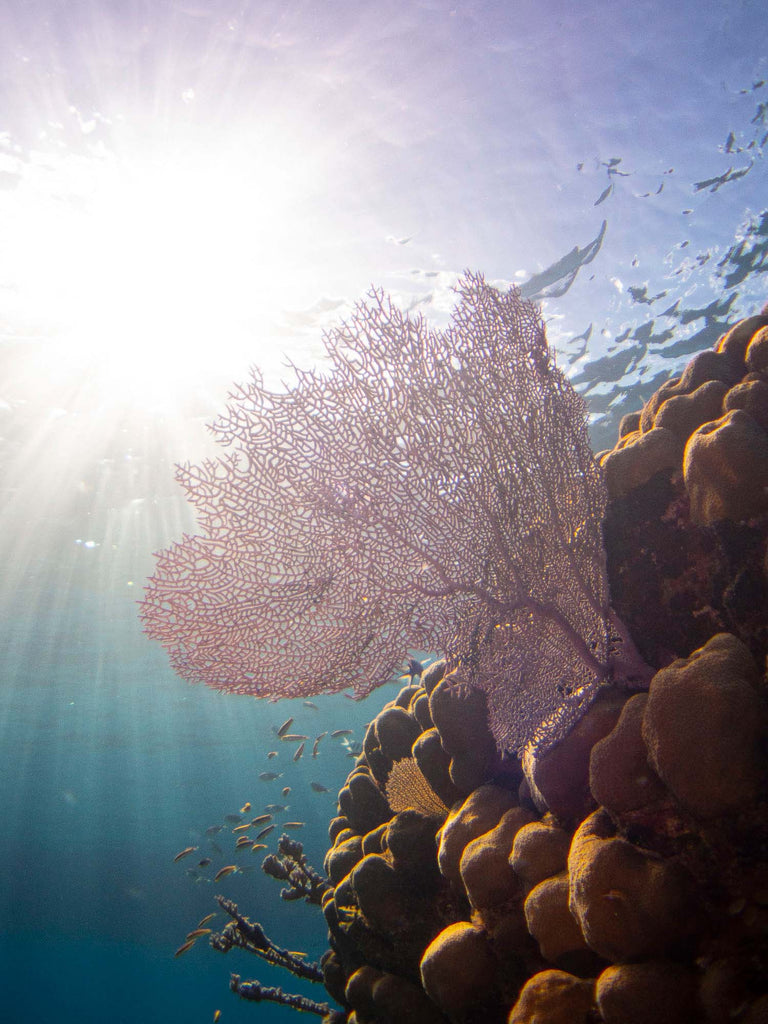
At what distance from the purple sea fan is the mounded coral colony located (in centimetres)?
31

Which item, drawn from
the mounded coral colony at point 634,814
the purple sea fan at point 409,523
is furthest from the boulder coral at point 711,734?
the purple sea fan at point 409,523

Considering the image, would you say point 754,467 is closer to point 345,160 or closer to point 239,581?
point 239,581

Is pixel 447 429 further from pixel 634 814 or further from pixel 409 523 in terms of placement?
pixel 634 814

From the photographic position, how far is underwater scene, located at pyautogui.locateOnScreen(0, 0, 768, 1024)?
91.7 inches

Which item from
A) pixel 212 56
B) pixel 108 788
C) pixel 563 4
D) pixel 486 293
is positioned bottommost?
pixel 108 788

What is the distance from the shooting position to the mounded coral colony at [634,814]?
6.34 feet


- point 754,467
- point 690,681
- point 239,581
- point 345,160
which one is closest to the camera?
point 690,681

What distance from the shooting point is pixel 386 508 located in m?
3.29

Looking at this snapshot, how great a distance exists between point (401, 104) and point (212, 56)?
2.67m

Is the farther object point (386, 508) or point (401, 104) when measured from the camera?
→ point (401, 104)

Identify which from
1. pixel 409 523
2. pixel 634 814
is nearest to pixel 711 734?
pixel 634 814

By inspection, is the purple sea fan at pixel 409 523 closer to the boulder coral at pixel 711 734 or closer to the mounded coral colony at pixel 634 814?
the mounded coral colony at pixel 634 814

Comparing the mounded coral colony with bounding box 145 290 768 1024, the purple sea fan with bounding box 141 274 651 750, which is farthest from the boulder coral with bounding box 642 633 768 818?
the purple sea fan with bounding box 141 274 651 750

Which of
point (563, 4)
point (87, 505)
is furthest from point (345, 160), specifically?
point (87, 505)
